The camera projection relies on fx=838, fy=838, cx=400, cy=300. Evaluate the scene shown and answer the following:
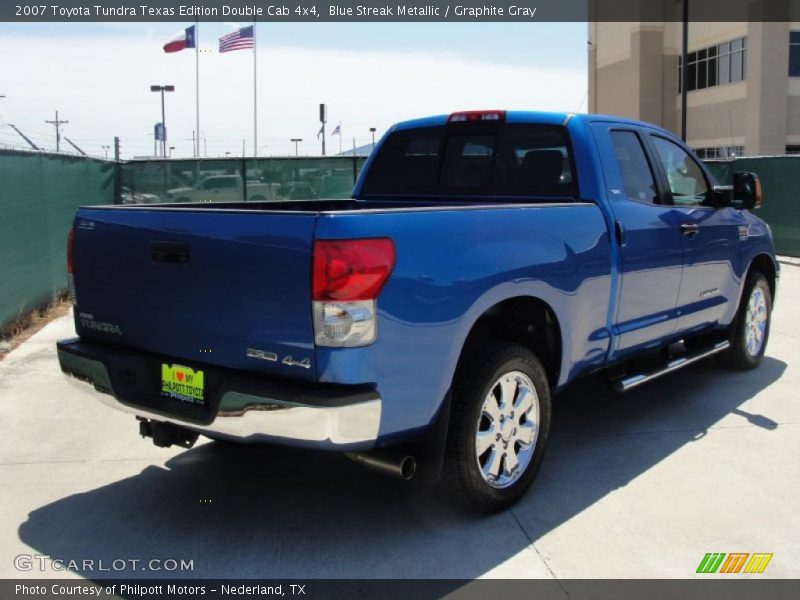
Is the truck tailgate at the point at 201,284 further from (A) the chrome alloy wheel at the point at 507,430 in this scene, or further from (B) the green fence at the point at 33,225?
(B) the green fence at the point at 33,225

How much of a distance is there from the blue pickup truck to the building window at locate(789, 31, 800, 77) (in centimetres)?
3244

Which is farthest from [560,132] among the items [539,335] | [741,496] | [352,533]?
[352,533]

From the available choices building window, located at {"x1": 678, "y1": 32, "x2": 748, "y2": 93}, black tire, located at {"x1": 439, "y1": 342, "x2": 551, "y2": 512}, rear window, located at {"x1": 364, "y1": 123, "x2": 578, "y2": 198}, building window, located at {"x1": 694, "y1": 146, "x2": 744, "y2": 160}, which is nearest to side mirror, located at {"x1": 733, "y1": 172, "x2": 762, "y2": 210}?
rear window, located at {"x1": 364, "y1": 123, "x2": 578, "y2": 198}

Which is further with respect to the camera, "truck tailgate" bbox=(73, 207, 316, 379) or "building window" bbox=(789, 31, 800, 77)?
"building window" bbox=(789, 31, 800, 77)

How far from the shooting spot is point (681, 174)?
601 cm

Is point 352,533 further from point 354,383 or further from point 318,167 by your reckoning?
point 318,167

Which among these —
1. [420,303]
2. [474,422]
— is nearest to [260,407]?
[420,303]

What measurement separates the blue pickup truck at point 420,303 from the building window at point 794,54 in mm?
32441

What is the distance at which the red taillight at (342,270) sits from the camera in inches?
126

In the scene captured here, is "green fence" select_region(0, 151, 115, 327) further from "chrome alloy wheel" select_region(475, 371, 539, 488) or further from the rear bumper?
"chrome alloy wheel" select_region(475, 371, 539, 488)

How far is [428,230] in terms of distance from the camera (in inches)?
138

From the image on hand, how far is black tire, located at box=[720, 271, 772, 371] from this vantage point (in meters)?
6.55

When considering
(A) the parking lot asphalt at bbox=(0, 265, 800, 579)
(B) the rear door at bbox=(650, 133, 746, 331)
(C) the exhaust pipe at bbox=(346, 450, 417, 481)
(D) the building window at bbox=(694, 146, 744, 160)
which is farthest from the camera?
(D) the building window at bbox=(694, 146, 744, 160)

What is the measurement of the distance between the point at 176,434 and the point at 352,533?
3.15 feet
